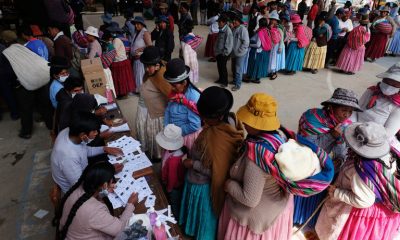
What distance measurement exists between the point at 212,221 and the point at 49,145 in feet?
10.7

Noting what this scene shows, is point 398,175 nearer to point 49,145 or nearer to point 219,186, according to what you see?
point 219,186

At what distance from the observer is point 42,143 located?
4473 millimetres

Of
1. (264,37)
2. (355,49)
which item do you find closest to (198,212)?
(264,37)

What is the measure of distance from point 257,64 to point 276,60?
53 centimetres

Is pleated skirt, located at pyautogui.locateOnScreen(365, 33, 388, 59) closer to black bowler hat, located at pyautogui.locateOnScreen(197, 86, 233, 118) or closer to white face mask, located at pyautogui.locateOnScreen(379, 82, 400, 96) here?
white face mask, located at pyautogui.locateOnScreen(379, 82, 400, 96)

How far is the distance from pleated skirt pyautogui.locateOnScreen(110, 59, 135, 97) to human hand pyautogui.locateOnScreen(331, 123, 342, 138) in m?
4.05

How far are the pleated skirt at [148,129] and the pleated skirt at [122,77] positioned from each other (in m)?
2.07

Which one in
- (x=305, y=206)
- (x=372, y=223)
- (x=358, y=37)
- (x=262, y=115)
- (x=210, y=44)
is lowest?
(x=305, y=206)

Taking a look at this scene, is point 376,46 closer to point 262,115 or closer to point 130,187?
point 262,115

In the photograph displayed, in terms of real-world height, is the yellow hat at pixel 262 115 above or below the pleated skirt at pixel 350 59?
above

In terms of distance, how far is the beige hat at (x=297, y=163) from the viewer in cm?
169

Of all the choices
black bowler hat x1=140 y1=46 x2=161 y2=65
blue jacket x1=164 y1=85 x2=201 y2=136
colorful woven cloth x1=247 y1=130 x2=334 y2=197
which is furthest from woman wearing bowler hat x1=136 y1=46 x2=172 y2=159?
colorful woven cloth x1=247 y1=130 x2=334 y2=197

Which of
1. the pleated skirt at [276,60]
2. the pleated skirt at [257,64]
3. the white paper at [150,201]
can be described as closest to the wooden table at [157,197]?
the white paper at [150,201]

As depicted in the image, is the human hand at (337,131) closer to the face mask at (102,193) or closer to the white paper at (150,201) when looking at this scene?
the white paper at (150,201)
